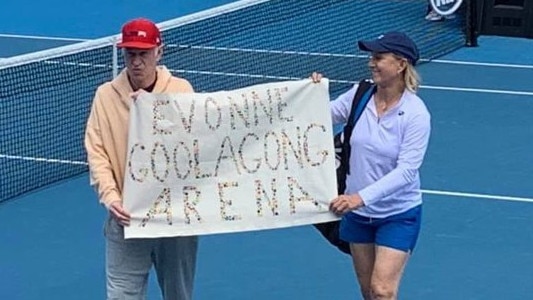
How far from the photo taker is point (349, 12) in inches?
776

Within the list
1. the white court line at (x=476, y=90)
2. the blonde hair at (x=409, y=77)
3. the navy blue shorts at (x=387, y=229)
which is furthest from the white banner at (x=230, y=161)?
the white court line at (x=476, y=90)

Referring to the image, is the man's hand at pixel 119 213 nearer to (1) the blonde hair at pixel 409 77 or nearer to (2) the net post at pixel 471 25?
(1) the blonde hair at pixel 409 77

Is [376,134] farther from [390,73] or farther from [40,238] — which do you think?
[40,238]

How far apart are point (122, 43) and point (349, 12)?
13.6 m

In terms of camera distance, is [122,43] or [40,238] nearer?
[122,43]

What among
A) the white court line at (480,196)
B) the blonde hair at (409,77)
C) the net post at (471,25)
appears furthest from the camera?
the net post at (471,25)

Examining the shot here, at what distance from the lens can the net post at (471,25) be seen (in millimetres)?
18234

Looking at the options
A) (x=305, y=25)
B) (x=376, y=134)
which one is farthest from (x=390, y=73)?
(x=305, y=25)

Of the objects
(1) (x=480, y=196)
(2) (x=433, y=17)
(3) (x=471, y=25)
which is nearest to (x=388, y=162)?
(1) (x=480, y=196)

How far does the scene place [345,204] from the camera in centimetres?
663

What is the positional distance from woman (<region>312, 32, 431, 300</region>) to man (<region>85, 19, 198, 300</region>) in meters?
0.78

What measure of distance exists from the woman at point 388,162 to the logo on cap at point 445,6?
12177 mm

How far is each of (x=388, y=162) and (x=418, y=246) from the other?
3.17 m

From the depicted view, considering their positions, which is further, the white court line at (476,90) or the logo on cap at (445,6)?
the logo on cap at (445,6)
